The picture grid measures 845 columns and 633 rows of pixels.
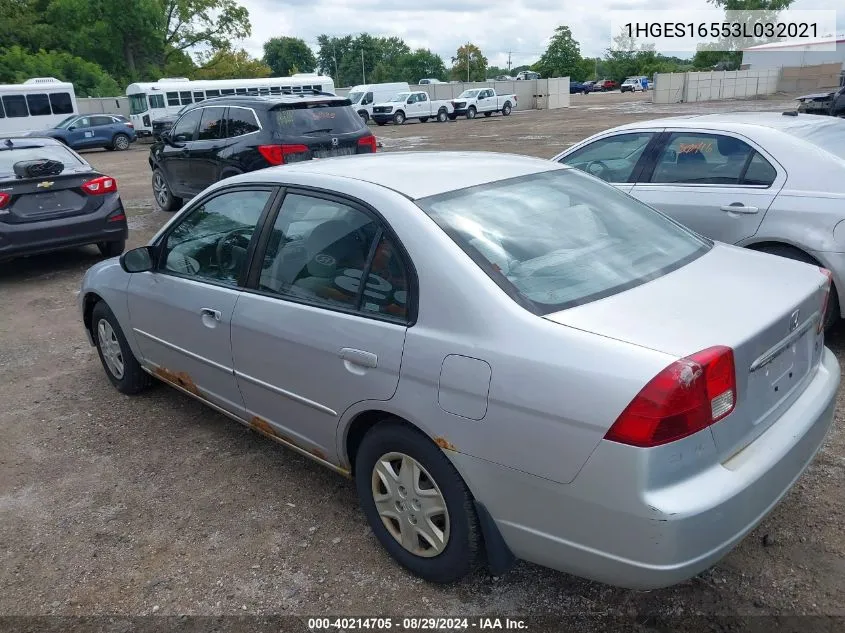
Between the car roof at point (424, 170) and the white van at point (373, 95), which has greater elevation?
the white van at point (373, 95)

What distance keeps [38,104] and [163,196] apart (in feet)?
68.8

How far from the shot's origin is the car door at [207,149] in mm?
9828

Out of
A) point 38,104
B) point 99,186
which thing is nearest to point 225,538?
point 99,186

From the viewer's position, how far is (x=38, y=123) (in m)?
28.6

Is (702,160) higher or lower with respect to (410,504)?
higher

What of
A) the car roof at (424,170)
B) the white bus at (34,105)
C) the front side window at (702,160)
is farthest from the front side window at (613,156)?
the white bus at (34,105)

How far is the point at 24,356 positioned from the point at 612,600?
5.00m

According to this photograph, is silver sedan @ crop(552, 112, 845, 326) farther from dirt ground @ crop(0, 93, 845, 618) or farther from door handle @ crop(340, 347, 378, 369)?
door handle @ crop(340, 347, 378, 369)

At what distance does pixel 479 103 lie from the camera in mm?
38469

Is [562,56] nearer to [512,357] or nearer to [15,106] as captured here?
[15,106]

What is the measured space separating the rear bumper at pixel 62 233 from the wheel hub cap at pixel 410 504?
640cm

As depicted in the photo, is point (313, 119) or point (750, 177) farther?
point (313, 119)

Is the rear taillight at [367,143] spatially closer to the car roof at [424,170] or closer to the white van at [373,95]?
the car roof at [424,170]

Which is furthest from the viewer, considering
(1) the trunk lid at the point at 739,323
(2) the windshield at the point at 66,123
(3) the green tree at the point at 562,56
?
(3) the green tree at the point at 562,56
